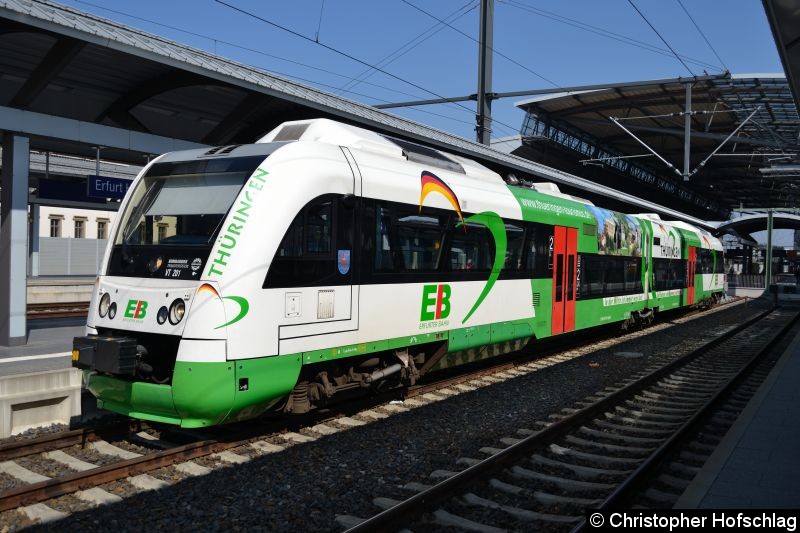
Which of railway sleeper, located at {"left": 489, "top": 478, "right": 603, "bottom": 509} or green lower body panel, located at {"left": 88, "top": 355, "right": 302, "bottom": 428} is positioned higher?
green lower body panel, located at {"left": 88, "top": 355, "right": 302, "bottom": 428}

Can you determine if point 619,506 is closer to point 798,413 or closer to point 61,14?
point 798,413

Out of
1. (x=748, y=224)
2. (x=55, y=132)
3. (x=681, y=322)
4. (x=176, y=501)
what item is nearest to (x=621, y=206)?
(x=681, y=322)

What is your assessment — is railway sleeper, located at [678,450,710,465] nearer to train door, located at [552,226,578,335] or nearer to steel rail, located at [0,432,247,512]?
steel rail, located at [0,432,247,512]

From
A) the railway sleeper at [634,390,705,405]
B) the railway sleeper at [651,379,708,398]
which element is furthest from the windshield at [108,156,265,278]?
the railway sleeper at [651,379,708,398]

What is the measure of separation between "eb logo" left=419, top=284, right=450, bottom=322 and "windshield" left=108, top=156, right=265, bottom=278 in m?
3.01

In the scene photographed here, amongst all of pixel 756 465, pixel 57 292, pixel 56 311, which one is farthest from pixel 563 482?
pixel 57 292

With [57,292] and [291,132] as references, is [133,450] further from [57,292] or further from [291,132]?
[57,292]

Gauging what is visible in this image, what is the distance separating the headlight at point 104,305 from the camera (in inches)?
268

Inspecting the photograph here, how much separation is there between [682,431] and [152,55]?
8232 millimetres

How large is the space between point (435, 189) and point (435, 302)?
4.95 ft

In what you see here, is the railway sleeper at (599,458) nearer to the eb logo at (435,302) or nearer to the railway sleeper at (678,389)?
the eb logo at (435,302)

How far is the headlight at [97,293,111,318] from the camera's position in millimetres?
6809

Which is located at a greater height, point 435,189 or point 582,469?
point 435,189

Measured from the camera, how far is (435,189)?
8820 mm
